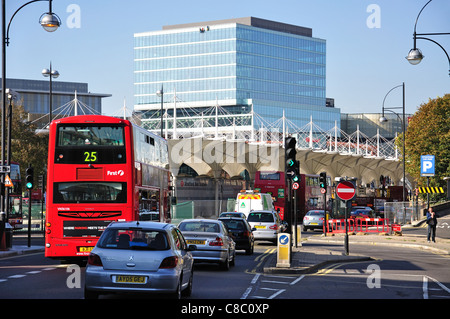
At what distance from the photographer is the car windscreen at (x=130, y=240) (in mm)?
13641

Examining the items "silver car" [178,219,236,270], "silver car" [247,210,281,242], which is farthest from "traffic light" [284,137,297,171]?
"silver car" [247,210,281,242]

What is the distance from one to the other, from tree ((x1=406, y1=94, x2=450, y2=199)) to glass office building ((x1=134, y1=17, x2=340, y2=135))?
7762cm

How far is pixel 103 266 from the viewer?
43.7 feet

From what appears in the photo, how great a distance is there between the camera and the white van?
5550 cm

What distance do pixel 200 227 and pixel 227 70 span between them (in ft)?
445

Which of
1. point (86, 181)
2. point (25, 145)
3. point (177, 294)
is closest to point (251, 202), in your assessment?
point (25, 145)

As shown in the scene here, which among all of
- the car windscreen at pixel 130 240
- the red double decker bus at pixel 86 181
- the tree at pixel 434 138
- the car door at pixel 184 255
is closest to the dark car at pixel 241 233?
the red double decker bus at pixel 86 181

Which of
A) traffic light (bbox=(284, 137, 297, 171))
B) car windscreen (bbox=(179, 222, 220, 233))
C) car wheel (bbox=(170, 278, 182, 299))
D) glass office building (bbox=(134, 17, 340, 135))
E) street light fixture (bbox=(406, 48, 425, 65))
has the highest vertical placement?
glass office building (bbox=(134, 17, 340, 135))

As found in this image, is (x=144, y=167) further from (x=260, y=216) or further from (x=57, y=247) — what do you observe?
(x=260, y=216)

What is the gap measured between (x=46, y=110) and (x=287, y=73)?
50775 millimetres

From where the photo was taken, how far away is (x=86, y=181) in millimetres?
21625

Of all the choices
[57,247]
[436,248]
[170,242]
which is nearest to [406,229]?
[436,248]

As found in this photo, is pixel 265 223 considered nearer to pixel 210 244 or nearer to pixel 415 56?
pixel 415 56

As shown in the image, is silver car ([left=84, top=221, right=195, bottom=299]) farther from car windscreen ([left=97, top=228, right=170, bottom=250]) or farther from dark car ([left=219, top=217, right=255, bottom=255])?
dark car ([left=219, top=217, right=255, bottom=255])
